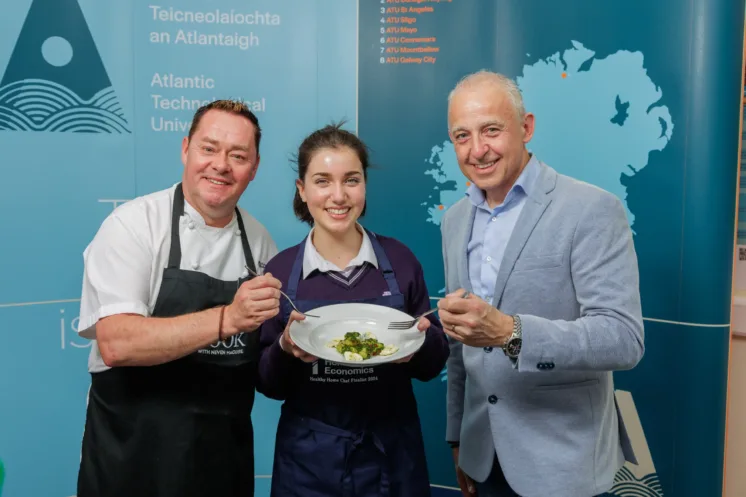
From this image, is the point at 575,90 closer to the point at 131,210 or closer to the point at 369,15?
the point at 369,15

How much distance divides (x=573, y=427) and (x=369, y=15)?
2.24m

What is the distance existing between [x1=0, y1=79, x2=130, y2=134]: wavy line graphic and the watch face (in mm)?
2283

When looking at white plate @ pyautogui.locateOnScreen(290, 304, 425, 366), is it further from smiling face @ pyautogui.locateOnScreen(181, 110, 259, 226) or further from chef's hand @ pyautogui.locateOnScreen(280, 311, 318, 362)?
smiling face @ pyautogui.locateOnScreen(181, 110, 259, 226)

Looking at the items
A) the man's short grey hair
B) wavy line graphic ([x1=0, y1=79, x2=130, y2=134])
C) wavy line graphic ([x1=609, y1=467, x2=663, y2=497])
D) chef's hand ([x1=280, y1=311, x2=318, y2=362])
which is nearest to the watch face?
chef's hand ([x1=280, y1=311, x2=318, y2=362])

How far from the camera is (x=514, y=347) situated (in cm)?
170

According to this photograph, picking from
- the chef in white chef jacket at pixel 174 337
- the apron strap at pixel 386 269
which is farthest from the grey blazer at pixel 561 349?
the chef in white chef jacket at pixel 174 337

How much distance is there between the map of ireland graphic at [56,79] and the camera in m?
2.93

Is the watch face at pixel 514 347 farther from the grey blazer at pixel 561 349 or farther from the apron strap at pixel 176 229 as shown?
the apron strap at pixel 176 229

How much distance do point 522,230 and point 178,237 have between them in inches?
43.9

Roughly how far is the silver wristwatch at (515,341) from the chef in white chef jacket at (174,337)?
0.77 metres

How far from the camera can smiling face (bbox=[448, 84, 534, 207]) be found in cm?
193

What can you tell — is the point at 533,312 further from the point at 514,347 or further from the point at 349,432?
the point at 349,432

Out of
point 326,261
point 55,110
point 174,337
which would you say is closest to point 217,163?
point 326,261

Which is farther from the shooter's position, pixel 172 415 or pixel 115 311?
→ pixel 172 415
